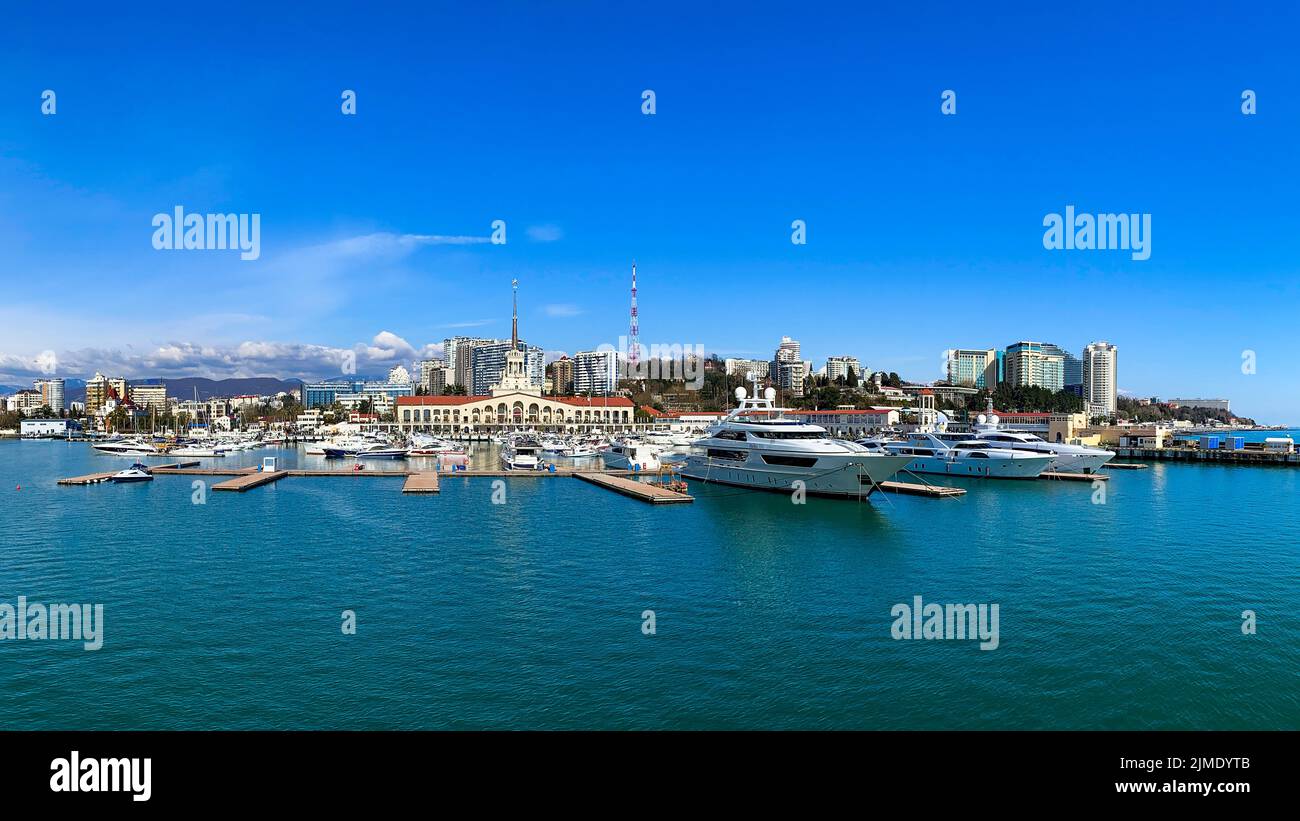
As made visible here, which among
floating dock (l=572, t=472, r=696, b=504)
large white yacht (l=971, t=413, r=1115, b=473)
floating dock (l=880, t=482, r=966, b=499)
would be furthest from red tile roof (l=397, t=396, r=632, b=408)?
floating dock (l=880, t=482, r=966, b=499)

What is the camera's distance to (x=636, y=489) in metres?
42.5

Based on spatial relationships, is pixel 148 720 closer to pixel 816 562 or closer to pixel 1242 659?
pixel 816 562

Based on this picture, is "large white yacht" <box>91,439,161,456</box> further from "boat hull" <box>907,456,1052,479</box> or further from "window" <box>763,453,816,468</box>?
"boat hull" <box>907,456,1052,479</box>

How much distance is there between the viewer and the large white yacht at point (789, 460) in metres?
38.1

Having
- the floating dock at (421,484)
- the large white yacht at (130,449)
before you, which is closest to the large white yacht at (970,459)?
the floating dock at (421,484)

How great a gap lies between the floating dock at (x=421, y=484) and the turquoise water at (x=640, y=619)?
8.08m

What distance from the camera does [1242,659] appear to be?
15.2 meters

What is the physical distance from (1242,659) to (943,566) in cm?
886

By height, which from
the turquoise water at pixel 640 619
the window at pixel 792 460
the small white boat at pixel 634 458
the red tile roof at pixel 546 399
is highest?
the red tile roof at pixel 546 399

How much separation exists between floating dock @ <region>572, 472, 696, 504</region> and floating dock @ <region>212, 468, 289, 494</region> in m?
19.9

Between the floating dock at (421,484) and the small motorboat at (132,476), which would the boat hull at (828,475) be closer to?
the floating dock at (421,484)

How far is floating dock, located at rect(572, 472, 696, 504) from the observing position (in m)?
38.5

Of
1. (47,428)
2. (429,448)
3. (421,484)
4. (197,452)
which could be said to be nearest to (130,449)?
(197,452)
